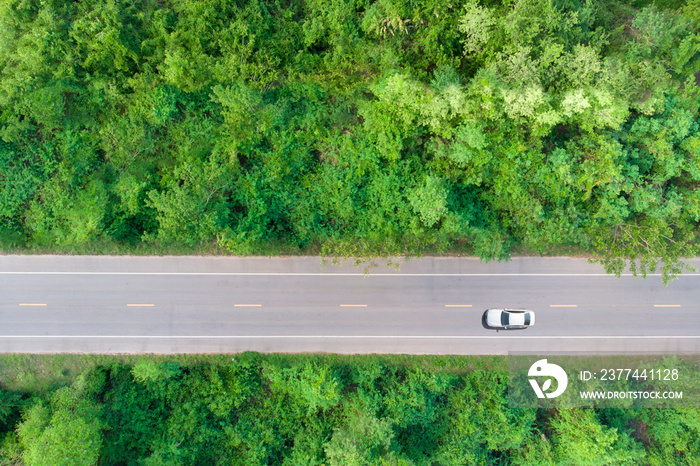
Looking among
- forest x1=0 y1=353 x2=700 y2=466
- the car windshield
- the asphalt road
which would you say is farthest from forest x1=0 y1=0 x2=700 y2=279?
forest x1=0 y1=353 x2=700 y2=466

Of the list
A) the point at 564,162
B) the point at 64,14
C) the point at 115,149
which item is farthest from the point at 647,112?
the point at 64,14

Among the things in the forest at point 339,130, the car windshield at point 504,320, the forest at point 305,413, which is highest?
the forest at point 339,130

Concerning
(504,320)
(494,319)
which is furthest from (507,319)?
(494,319)

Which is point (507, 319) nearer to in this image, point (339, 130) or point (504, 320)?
point (504, 320)

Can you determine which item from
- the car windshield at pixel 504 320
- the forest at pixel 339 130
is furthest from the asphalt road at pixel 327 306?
the forest at pixel 339 130

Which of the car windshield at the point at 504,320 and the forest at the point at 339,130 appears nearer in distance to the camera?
the forest at the point at 339,130

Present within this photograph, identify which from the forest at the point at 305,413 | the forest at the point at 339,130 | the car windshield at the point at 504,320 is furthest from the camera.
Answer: the car windshield at the point at 504,320

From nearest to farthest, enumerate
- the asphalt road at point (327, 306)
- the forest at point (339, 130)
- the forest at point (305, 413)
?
the forest at point (339, 130)
the forest at point (305, 413)
the asphalt road at point (327, 306)

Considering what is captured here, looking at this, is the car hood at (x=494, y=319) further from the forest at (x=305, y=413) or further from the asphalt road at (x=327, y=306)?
the forest at (x=305, y=413)
